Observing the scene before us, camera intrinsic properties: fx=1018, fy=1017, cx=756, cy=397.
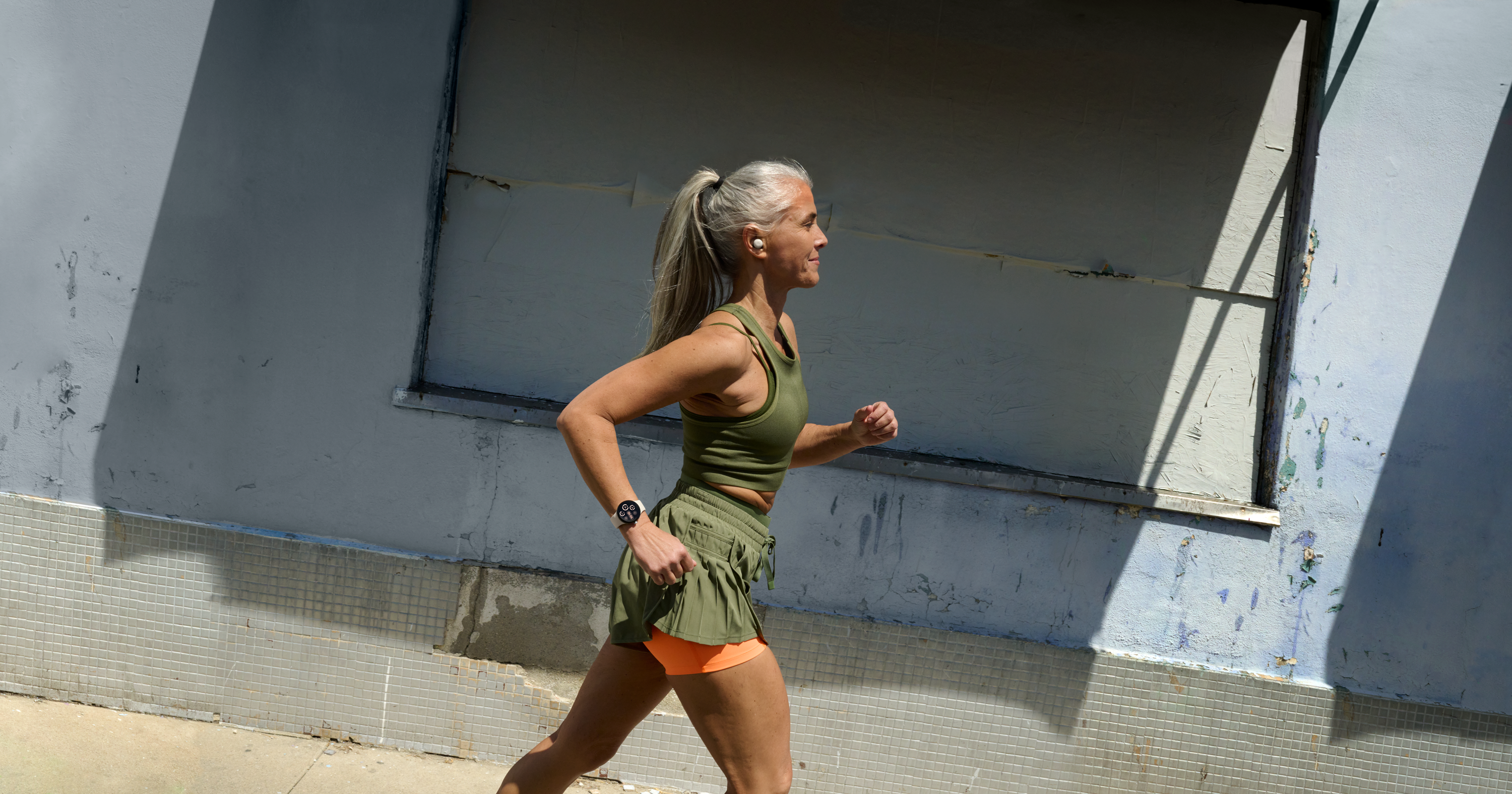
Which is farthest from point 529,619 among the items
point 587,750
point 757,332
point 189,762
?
point 757,332

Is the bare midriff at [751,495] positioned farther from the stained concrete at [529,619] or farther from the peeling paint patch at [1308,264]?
the peeling paint patch at [1308,264]

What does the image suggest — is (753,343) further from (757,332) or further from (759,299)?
(759,299)

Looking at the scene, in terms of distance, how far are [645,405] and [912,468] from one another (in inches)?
64.7

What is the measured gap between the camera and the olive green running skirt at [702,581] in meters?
2.11

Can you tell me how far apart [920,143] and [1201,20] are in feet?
3.43

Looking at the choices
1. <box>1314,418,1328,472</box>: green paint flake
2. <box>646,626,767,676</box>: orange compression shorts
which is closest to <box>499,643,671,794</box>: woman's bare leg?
<box>646,626,767,676</box>: orange compression shorts

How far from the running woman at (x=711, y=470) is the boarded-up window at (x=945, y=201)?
124 centimetres

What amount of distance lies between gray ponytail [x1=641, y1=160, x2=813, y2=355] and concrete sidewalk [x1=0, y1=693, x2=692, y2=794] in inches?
79.2

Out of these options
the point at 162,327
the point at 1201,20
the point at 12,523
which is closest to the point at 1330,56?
the point at 1201,20

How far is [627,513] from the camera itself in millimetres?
1962

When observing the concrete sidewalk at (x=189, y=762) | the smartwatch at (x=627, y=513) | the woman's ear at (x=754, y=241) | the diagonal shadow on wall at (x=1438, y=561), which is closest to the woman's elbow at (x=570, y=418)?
the smartwatch at (x=627, y=513)

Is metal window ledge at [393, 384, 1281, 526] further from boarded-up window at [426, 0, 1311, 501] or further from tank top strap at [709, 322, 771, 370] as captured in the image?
tank top strap at [709, 322, 771, 370]

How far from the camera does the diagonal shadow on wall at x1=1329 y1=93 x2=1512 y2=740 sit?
11.5 ft

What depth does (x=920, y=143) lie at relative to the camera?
11.5 ft
